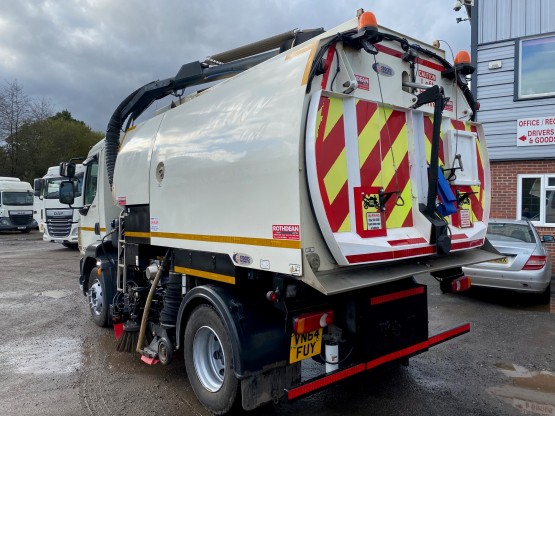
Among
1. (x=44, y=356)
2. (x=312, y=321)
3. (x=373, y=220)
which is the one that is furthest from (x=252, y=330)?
(x=44, y=356)

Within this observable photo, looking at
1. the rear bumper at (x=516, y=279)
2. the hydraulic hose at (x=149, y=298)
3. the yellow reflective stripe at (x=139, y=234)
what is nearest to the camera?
the hydraulic hose at (x=149, y=298)

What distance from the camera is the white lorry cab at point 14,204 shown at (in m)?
27.0

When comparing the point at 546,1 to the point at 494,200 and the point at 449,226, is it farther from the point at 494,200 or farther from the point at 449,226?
the point at 449,226

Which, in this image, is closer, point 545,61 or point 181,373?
point 181,373

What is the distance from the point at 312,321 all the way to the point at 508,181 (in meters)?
9.96

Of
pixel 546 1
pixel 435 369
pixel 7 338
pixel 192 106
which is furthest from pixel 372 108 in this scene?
pixel 546 1

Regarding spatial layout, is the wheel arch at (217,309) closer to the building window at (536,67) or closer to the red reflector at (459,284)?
the red reflector at (459,284)

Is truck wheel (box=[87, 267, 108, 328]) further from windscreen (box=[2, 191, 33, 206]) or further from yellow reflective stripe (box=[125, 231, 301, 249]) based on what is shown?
windscreen (box=[2, 191, 33, 206])

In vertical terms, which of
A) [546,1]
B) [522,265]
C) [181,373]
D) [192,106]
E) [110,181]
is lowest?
[181,373]

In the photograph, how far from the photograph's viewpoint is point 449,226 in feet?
13.4

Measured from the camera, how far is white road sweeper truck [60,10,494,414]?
10.5ft

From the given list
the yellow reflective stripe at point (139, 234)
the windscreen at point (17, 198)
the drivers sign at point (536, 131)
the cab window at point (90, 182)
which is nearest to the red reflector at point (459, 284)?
the yellow reflective stripe at point (139, 234)

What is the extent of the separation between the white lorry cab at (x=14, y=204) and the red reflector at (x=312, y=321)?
2823 cm

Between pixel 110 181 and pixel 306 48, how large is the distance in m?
3.97
